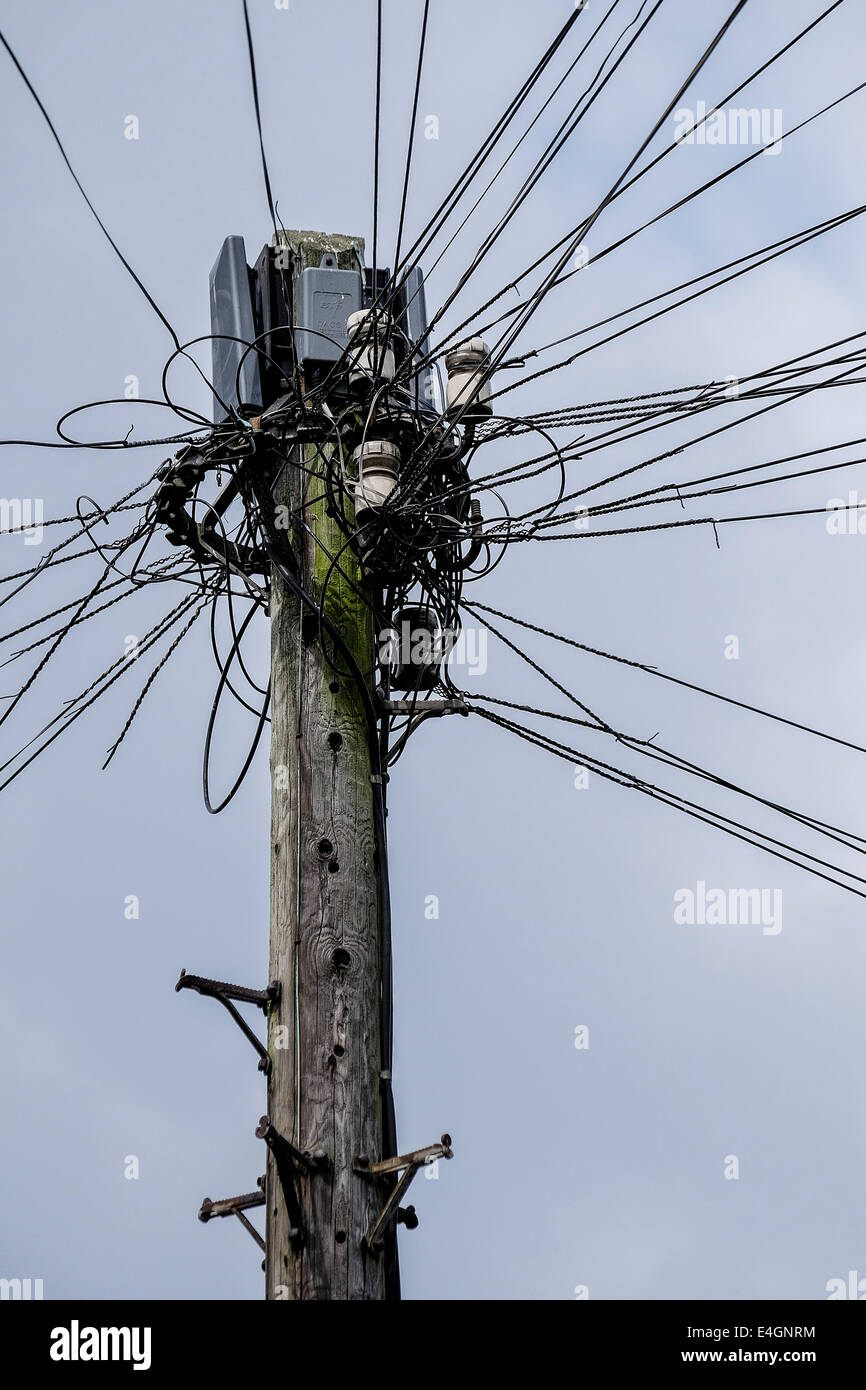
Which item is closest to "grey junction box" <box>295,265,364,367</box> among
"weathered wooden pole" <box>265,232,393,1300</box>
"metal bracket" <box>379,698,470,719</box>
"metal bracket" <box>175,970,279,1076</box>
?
"weathered wooden pole" <box>265,232,393,1300</box>

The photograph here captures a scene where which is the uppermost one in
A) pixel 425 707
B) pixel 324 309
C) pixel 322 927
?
pixel 324 309

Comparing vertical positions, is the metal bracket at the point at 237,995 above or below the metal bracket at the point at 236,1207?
above

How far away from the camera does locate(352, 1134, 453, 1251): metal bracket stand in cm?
445

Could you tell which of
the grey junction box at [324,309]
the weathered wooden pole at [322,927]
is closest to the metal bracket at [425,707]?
the weathered wooden pole at [322,927]

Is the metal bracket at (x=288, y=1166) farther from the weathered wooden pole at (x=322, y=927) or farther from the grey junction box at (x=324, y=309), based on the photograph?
the grey junction box at (x=324, y=309)

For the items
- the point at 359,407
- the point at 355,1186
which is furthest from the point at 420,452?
the point at 355,1186

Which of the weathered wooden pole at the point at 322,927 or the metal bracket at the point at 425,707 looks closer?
the weathered wooden pole at the point at 322,927

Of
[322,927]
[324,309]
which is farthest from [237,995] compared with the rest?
[324,309]

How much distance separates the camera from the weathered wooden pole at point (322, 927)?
179 inches

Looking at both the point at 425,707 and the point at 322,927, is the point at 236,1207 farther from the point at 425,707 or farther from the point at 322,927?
the point at 425,707

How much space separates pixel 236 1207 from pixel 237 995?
641 mm

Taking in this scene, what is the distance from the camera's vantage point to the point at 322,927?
492 cm

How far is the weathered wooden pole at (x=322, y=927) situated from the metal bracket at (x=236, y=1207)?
0.49 feet
